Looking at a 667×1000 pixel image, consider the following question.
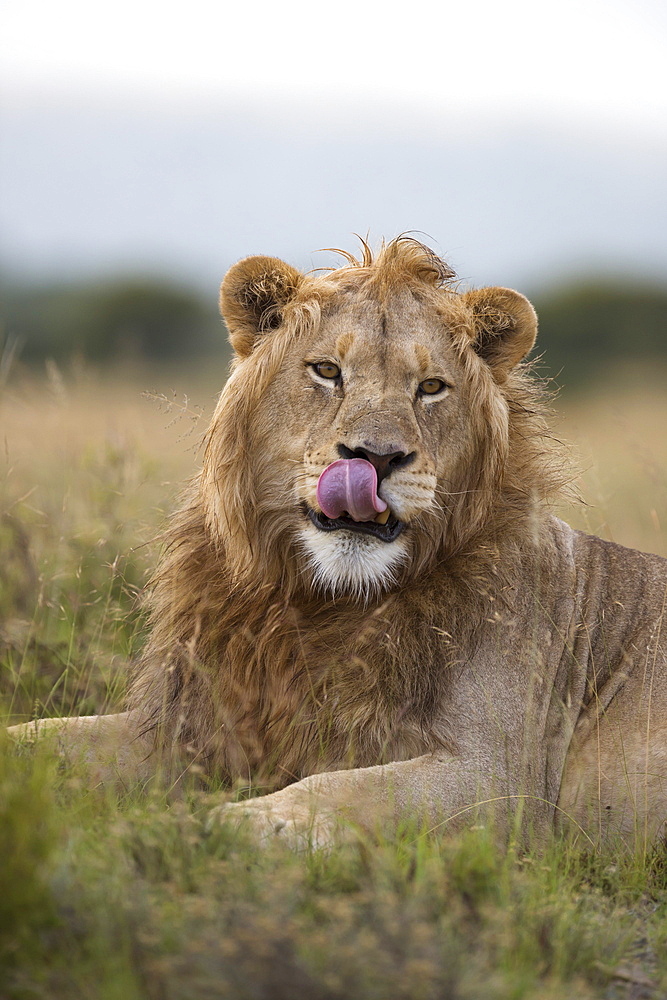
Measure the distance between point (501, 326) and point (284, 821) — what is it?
2129mm

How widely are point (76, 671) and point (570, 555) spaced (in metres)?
2.32

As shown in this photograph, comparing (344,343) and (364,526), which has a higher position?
(344,343)

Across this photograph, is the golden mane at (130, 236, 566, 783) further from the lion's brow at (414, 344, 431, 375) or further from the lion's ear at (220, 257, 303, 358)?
the lion's brow at (414, 344, 431, 375)

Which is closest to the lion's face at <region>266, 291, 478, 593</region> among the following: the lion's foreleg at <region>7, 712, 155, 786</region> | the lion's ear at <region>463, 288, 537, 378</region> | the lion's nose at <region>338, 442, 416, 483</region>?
the lion's nose at <region>338, 442, 416, 483</region>

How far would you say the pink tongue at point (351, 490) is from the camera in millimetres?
3525

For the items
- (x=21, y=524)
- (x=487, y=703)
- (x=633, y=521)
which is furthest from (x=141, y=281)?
(x=487, y=703)

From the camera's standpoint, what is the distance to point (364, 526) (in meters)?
3.68

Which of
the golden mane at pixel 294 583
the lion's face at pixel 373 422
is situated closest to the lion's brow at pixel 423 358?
the lion's face at pixel 373 422

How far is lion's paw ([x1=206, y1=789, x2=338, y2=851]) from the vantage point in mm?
3035

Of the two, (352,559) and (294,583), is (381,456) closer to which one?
(352,559)

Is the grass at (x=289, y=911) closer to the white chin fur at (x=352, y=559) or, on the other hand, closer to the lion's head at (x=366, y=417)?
the lion's head at (x=366, y=417)

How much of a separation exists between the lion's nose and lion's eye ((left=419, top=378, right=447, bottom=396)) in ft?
1.30

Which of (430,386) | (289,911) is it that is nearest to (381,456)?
(430,386)

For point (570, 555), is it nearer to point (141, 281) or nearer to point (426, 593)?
point (426, 593)
